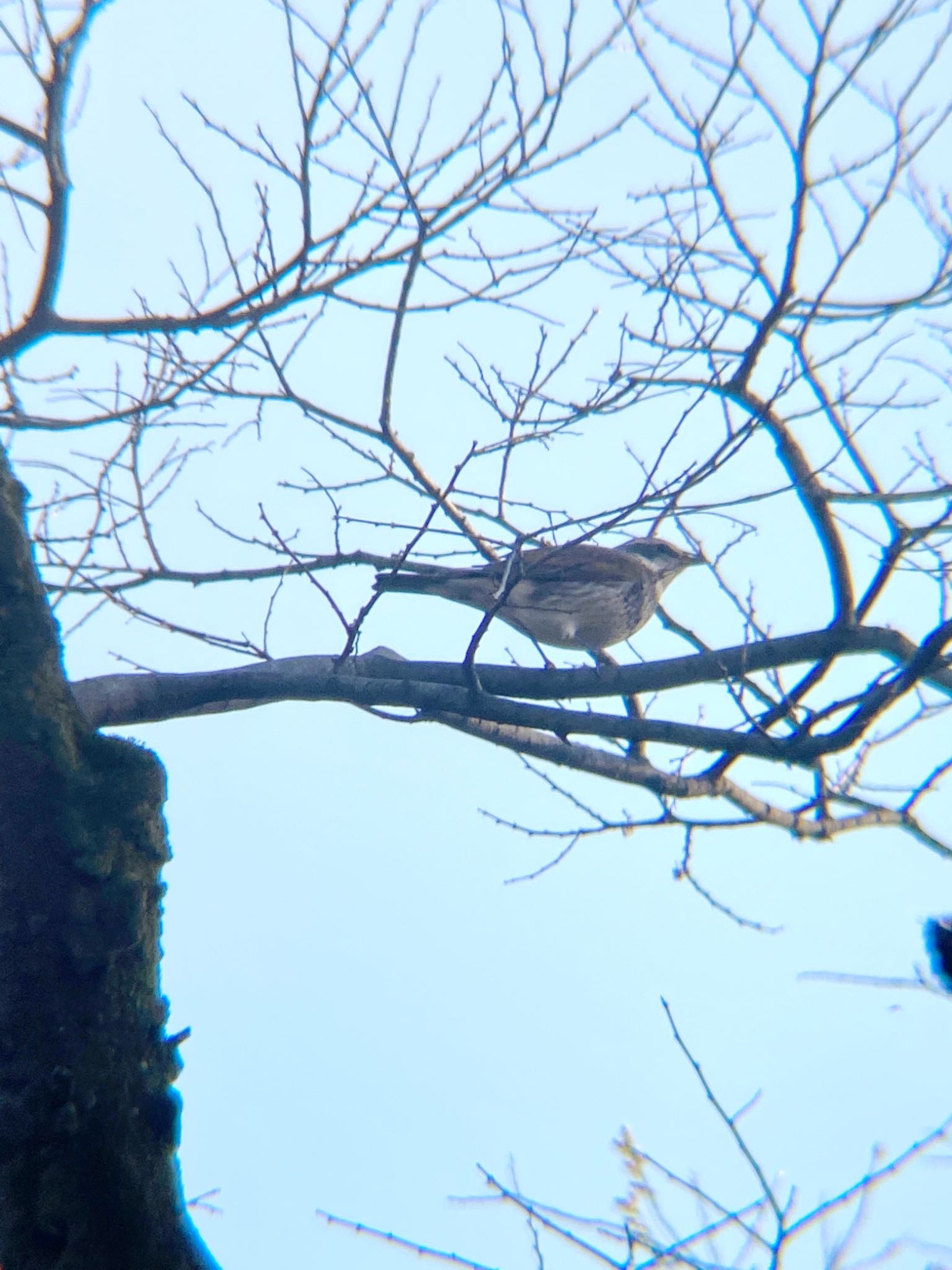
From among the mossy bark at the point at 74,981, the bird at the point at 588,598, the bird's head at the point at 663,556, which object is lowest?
the mossy bark at the point at 74,981

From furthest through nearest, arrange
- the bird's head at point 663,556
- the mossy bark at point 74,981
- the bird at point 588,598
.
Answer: the bird's head at point 663,556
the bird at point 588,598
the mossy bark at point 74,981

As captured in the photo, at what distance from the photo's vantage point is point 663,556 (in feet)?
24.7

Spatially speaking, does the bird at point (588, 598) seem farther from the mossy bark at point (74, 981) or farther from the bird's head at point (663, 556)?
the mossy bark at point (74, 981)

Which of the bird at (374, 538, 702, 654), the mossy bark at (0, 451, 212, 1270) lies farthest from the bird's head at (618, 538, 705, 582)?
the mossy bark at (0, 451, 212, 1270)

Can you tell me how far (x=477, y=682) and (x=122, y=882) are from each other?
1.81m

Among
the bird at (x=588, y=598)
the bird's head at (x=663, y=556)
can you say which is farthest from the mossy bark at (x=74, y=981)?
the bird's head at (x=663, y=556)

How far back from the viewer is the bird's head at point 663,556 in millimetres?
7410

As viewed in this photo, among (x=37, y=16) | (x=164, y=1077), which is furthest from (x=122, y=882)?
(x=37, y=16)

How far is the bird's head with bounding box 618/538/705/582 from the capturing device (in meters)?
7.41

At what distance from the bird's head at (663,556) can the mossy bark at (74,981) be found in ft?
16.1

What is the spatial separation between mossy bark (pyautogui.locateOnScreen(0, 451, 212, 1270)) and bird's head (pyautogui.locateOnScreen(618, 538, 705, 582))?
16.1ft

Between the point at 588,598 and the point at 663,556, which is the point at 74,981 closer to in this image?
the point at 588,598

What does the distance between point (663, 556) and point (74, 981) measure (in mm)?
5583

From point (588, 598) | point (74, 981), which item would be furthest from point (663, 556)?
point (74, 981)
